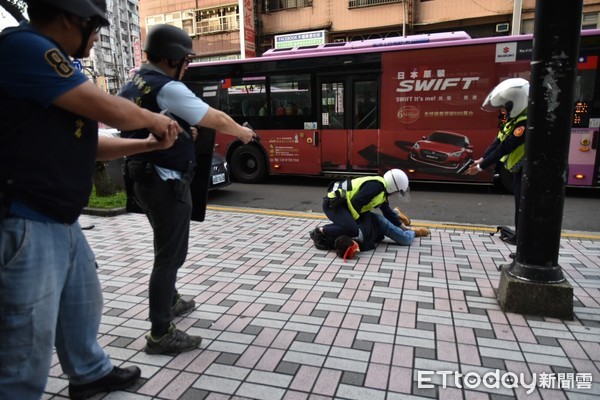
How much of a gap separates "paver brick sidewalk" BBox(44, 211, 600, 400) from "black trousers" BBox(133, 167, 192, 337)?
0.99ft

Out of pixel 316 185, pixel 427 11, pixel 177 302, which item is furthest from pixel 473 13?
pixel 177 302

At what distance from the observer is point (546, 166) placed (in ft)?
9.07

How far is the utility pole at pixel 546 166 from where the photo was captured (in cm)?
262

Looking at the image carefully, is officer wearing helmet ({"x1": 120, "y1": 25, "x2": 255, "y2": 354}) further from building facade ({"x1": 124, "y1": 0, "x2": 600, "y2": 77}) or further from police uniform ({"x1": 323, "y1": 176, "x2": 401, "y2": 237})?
building facade ({"x1": 124, "y1": 0, "x2": 600, "y2": 77})

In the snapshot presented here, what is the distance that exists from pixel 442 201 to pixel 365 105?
102 inches

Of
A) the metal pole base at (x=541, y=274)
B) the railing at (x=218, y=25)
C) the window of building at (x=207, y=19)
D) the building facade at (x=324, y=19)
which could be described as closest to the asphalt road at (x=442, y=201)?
the metal pole base at (x=541, y=274)

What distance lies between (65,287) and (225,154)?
851cm

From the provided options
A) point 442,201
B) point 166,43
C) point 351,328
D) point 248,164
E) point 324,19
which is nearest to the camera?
point 166,43

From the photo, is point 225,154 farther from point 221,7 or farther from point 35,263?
point 221,7

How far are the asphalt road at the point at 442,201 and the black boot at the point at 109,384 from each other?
4.85 metres

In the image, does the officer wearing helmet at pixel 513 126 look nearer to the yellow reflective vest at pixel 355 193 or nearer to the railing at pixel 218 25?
the yellow reflective vest at pixel 355 193

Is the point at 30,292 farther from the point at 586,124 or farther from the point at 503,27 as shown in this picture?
the point at 503,27

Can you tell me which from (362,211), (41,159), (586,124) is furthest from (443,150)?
(41,159)

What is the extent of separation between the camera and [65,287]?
5.81 ft
